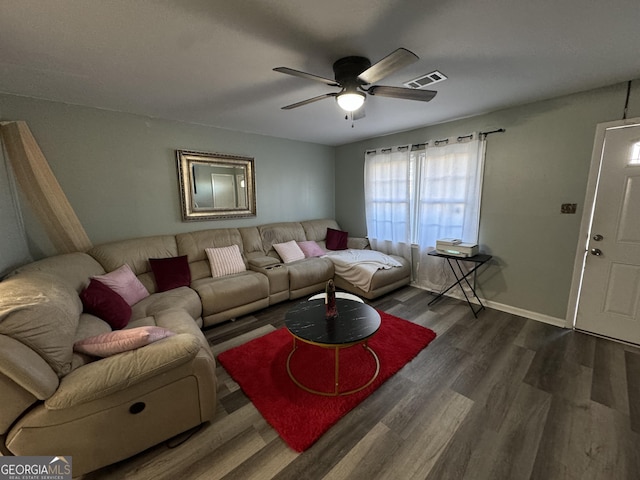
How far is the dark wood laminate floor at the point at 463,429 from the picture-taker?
1.32 metres

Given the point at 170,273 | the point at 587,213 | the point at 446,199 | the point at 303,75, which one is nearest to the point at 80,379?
the point at 170,273

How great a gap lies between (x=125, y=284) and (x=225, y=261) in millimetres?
1073

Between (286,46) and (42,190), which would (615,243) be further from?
(42,190)

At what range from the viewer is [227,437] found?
151cm

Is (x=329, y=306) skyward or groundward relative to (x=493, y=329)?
skyward

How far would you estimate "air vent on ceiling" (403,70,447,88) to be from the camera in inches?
78.0

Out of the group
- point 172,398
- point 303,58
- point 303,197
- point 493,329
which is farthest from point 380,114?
point 172,398

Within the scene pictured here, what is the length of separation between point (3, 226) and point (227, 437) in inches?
93.1

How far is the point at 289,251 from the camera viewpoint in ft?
12.5

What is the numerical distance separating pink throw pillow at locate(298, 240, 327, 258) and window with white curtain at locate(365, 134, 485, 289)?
3.30 ft

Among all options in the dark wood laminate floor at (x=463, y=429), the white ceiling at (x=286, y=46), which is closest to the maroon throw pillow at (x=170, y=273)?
the dark wood laminate floor at (x=463, y=429)

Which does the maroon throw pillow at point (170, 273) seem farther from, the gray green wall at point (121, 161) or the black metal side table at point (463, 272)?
the black metal side table at point (463, 272)

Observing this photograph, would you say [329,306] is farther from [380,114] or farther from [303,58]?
[380,114]

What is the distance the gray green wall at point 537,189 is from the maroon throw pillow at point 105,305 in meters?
→ 3.87
